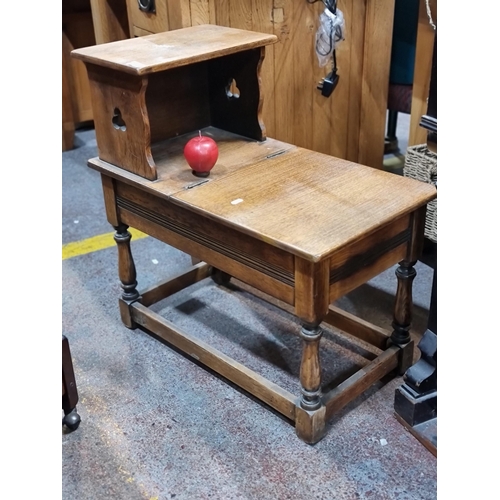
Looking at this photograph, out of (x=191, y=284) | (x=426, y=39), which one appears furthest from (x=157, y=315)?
(x=426, y=39)

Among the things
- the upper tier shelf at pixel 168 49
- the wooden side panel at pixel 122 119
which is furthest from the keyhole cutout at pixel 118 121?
the upper tier shelf at pixel 168 49

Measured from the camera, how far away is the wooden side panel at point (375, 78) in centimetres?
273

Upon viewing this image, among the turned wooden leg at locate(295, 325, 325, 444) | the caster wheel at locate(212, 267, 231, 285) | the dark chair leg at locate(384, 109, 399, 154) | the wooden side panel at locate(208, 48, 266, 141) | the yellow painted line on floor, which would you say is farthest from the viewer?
A: the dark chair leg at locate(384, 109, 399, 154)

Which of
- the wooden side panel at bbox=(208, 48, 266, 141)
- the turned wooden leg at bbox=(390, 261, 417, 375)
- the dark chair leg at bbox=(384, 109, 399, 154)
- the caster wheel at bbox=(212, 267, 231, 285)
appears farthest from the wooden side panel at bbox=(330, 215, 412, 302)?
the dark chair leg at bbox=(384, 109, 399, 154)

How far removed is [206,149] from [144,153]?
180mm

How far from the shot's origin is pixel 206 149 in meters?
1.82

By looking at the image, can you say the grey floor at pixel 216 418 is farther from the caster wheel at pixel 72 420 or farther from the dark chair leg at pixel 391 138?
the dark chair leg at pixel 391 138

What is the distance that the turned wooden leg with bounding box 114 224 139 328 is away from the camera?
219cm

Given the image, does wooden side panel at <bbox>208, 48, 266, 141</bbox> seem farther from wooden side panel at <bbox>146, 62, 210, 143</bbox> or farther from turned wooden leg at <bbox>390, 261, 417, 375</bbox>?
turned wooden leg at <bbox>390, 261, 417, 375</bbox>

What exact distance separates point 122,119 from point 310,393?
0.92 m

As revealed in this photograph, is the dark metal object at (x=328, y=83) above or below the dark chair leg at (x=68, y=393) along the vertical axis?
above

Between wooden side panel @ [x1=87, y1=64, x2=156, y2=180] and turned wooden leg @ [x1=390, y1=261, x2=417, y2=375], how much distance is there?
2.48 feet

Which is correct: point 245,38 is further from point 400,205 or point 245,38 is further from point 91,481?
point 91,481

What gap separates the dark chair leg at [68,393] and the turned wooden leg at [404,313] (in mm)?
943
